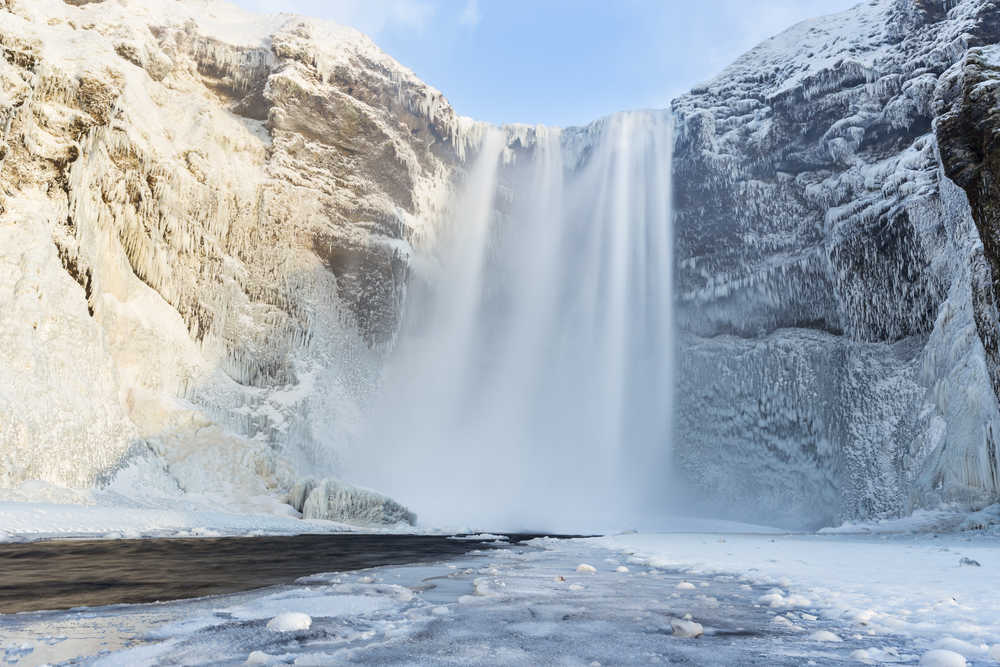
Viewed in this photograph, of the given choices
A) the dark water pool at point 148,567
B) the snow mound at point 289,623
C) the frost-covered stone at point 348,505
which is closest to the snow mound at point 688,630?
the snow mound at point 289,623

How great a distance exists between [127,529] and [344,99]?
2693cm

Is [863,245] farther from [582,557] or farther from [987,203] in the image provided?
[582,557]

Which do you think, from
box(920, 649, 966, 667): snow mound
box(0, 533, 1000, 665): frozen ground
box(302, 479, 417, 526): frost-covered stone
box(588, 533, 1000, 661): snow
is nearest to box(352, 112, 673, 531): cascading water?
box(302, 479, 417, 526): frost-covered stone

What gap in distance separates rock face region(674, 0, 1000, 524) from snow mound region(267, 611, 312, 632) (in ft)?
77.1

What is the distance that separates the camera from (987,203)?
12.4 meters

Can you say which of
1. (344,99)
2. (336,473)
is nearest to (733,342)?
(336,473)

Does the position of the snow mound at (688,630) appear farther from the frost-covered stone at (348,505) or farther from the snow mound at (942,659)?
the frost-covered stone at (348,505)

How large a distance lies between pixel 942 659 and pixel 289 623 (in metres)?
3.54

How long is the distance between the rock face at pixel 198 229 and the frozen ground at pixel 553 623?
17.3 meters

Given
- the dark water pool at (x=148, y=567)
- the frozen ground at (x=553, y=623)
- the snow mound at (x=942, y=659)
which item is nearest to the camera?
the snow mound at (x=942, y=659)

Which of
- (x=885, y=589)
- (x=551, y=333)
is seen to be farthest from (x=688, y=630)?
(x=551, y=333)

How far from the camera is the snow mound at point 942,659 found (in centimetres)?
268

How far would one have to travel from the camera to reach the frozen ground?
3098mm

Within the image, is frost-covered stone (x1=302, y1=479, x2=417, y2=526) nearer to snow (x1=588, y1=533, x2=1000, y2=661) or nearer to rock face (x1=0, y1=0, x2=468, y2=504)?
rock face (x1=0, y1=0, x2=468, y2=504)
